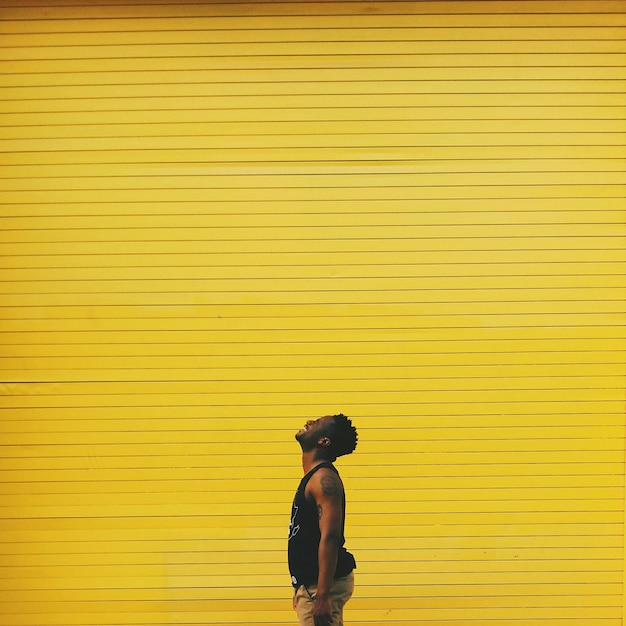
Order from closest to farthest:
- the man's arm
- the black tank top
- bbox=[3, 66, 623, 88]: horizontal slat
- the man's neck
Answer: the man's arm
the black tank top
the man's neck
bbox=[3, 66, 623, 88]: horizontal slat

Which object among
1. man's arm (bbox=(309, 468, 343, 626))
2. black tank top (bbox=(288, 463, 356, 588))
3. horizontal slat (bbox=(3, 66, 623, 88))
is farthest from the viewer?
horizontal slat (bbox=(3, 66, 623, 88))

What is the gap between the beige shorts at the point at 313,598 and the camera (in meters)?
3.93

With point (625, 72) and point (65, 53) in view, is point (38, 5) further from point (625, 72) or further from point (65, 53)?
Answer: point (625, 72)

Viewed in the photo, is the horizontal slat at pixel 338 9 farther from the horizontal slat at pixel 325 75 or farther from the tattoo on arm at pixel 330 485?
the tattoo on arm at pixel 330 485

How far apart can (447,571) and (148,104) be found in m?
3.55

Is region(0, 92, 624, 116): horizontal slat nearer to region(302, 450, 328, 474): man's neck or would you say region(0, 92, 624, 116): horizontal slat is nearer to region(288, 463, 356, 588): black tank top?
region(302, 450, 328, 474): man's neck

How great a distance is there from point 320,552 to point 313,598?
0.26 m

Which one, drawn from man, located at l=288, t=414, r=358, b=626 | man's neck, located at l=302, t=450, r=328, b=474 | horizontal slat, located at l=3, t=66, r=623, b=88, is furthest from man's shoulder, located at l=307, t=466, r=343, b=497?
horizontal slat, located at l=3, t=66, r=623, b=88

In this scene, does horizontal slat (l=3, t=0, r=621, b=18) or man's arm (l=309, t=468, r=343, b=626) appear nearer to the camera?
man's arm (l=309, t=468, r=343, b=626)

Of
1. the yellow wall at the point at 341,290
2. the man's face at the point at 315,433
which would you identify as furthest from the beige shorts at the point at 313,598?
the yellow wall at the point at 341,290

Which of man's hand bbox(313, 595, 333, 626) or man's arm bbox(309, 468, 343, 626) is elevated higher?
man's arm bbox(309, 468, 343, 626)

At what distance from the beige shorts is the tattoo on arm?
17.5 inches

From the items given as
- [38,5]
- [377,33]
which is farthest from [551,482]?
[38,5]

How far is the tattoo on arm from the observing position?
3914mm
